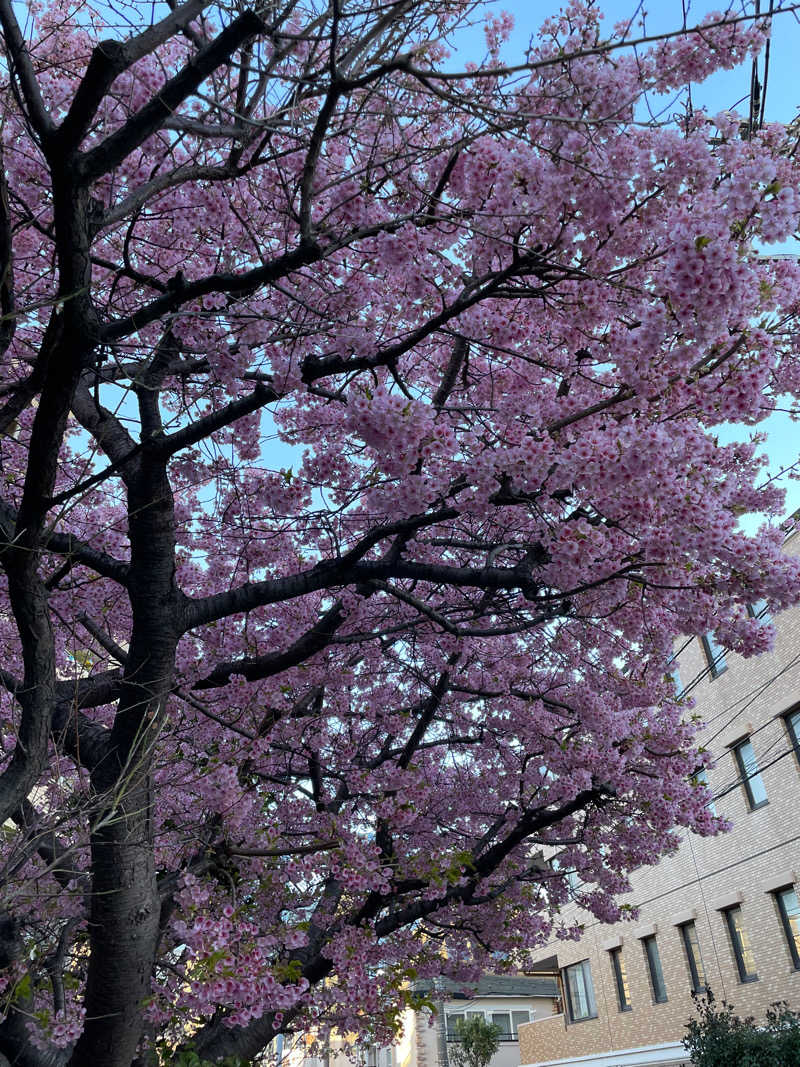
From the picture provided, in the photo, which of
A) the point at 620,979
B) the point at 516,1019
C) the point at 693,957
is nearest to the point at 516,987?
the point at 516,1019

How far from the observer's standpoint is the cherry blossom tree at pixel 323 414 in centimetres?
408

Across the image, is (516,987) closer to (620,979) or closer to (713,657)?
(620,979)

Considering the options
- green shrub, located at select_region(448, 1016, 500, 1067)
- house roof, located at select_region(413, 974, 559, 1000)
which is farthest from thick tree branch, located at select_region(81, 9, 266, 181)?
house roof, located at select_region(413, 974, 559, 1000)

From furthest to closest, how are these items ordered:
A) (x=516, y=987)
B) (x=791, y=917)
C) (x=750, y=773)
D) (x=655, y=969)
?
(x=516, y=987) < (x=655, y=969) < (x=750, y=773) < (x=791, y=917)

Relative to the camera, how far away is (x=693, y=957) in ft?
59.8

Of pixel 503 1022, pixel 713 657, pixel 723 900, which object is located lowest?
pixel 503 1022

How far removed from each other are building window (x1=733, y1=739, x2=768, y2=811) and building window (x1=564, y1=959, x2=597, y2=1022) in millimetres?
9039

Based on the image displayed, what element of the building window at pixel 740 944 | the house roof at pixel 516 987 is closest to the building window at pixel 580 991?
the house roof at pixel 516 987

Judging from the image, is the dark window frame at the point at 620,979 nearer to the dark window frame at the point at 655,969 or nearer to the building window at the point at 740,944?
the dark window frame at the point at 655,969

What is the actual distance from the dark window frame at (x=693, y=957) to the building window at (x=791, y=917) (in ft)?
10.1

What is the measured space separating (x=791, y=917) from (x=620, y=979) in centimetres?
766

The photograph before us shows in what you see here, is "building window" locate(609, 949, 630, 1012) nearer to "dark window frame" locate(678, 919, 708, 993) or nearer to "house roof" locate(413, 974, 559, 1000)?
"dark window frame" locate(678, 919, 708, 993)

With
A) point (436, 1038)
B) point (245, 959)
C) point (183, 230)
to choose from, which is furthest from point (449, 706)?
point (436, 1038)

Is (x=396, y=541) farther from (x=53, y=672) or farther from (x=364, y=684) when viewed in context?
(x=364, y=684)
